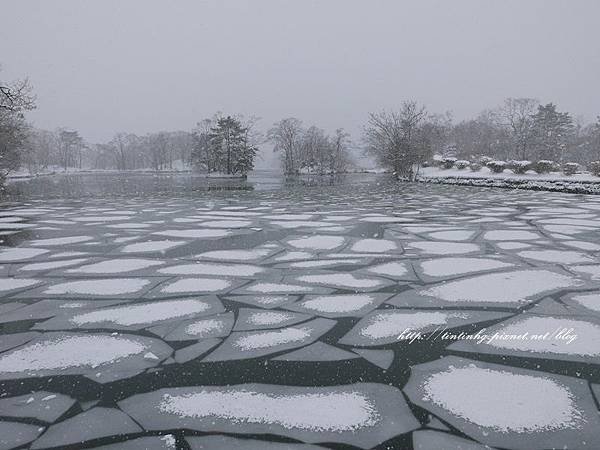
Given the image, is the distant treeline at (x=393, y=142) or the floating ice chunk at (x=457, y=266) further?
the distant treeline at (x=393, y=142)

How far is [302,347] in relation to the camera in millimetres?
2891

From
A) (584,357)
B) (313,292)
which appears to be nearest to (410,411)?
(584,357)

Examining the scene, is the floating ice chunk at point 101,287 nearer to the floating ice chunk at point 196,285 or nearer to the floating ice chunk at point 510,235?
the floating ice chunk at point 196,285

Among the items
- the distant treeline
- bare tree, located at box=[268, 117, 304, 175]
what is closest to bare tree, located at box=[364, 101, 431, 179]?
the distant treeline

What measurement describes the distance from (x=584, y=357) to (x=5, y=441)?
351 centimetres

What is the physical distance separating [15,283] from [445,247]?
5.83 metres

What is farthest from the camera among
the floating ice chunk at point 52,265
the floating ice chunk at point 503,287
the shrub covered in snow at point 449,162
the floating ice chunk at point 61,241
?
the shrub covered in snow at point 449,162

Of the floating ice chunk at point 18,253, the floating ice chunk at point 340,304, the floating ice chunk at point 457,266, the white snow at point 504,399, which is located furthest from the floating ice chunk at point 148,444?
the floating ice chunk at point 18,253

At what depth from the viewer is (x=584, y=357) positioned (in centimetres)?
268

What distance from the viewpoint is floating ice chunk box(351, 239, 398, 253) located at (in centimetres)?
597

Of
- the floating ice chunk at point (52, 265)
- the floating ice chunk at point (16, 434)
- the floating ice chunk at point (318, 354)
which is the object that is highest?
the floating ice chunk at point (52, 265)

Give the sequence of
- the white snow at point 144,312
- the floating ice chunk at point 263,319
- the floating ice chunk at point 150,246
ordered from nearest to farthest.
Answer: the floating ice chunk at point 263,319
the white snow at point 144,312
the floating ice chunk at point 150,246

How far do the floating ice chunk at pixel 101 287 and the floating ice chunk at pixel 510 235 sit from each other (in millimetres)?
5608

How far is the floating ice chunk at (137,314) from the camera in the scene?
10.9 feet
